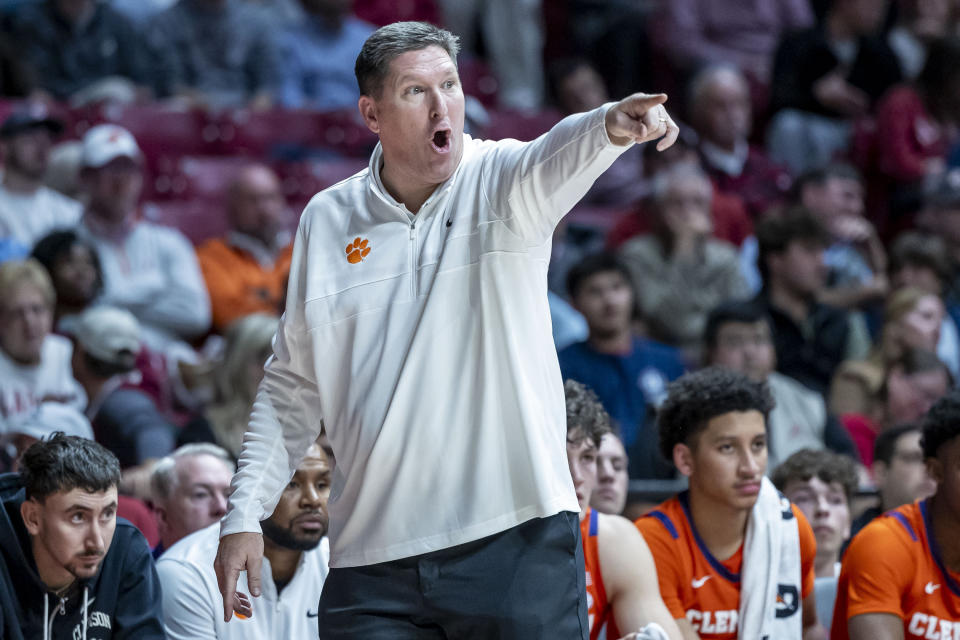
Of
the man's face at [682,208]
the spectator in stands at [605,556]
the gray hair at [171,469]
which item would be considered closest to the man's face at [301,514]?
the gray hair at [171,469]

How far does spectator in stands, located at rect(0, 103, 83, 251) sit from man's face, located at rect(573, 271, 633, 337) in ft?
9.86

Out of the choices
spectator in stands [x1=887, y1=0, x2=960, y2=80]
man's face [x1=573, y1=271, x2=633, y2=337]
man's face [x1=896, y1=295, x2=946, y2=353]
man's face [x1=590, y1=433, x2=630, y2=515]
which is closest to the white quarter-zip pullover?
man's face [x1=590, y1=433, x2=630, y2=515]

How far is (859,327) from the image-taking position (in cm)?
820

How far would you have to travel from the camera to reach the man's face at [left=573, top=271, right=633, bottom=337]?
286 inches

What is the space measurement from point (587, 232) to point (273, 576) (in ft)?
16.9

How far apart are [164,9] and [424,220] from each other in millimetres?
7317

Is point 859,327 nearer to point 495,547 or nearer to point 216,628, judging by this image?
point 216,628

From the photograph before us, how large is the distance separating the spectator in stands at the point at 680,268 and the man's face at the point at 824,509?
2662mm

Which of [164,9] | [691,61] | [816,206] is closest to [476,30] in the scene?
[691,61]

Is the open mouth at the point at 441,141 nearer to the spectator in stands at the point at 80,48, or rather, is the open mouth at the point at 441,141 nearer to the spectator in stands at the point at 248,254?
the spectator in stands at the point at 248,254

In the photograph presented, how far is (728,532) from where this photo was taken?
15.5ft

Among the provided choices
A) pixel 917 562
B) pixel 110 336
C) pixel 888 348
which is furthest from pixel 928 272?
pixel 110 336

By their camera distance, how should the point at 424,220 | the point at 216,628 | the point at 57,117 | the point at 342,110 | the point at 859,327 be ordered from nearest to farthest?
the point at 424,220 < the point at 216,628 < the point at 859,327 < the point at 57,117 < the point at 342,110

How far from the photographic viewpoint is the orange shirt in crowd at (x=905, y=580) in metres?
4.53
